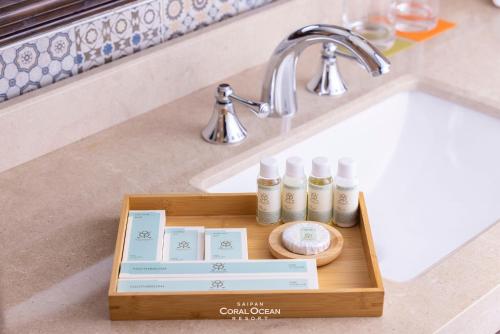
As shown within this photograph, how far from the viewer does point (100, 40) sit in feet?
5.02

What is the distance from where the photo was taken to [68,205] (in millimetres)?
1331

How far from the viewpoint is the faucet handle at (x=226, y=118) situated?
1462 mm

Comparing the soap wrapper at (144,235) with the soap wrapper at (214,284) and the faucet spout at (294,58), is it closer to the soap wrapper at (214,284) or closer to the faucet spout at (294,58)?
the soap wrapper at (214,284)

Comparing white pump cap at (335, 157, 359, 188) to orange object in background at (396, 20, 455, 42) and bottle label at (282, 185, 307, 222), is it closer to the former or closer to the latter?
bottle label at (282, 185, 307, 222)

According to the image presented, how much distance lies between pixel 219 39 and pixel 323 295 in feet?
2.38

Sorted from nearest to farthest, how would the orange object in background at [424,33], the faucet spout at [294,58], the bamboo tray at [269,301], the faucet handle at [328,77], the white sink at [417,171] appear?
1. the bamboo tray at [269,301]
2. the faucet spout at [294,58]
3. the white sink at [417,171]
4. the faucet handle at [328,77]
5. the orange object in background at [424,33]

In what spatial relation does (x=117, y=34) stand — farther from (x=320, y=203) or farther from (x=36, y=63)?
(x=320, y=203)

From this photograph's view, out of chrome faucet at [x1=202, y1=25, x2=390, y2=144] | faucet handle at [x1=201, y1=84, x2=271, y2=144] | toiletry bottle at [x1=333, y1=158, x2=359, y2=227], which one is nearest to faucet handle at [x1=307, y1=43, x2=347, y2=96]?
chrome faucet at [x1=202, y1=25, x2=390, y2=144]

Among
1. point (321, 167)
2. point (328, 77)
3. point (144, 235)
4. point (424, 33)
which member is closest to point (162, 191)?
point (144, 235)

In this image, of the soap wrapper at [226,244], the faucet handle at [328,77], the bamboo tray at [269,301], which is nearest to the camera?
the bamboo tray at [269,301]

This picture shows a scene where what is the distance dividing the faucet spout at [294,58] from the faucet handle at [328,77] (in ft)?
0.29

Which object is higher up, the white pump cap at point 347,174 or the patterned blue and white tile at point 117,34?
the patterned blue and white tile at point 117,34

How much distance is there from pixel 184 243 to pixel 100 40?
19.2 inches

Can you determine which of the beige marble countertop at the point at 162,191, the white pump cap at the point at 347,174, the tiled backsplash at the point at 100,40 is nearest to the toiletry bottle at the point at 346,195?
the white pump cap at the point at 347,174
